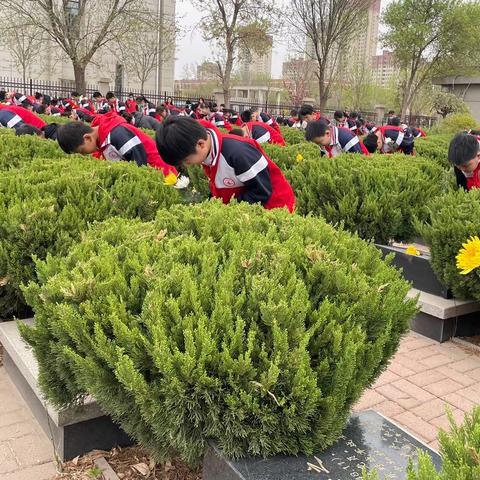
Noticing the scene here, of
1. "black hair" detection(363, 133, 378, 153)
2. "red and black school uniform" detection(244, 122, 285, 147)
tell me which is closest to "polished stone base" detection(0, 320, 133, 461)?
"red and black school uniform" detection(244, 122, 285, 147)

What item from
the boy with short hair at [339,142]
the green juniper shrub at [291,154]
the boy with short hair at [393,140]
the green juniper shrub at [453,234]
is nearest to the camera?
the green juniper shrub at [453,234]

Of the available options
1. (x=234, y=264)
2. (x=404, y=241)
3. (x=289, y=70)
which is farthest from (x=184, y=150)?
(x=289, y=70)

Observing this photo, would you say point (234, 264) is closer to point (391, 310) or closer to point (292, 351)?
point (292, 351)

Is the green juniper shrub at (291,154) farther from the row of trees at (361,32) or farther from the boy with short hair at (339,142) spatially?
the row of trees at (361,32)

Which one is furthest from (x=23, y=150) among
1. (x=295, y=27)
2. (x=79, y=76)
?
(x=295, y=27)

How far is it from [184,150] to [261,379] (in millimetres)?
1877

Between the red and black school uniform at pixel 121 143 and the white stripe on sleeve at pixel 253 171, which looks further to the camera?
the red and black school uniform at pixel 121 143

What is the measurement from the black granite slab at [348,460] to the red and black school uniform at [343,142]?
17.9 feet

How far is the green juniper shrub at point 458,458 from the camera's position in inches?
44.8

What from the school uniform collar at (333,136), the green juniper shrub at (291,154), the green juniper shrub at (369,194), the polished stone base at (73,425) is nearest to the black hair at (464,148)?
the green juniper shrub at (369,194)

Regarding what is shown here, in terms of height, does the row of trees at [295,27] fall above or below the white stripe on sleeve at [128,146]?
above

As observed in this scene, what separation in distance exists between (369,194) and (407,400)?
206 cm

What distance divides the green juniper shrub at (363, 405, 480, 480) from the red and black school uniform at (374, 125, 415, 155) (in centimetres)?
941

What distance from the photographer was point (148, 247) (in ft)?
7.52
